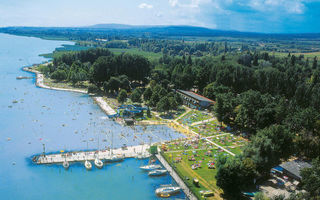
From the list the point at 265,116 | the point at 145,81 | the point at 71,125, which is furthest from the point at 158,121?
the point at 145,81

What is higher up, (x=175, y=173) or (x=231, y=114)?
(x=231, y=114)

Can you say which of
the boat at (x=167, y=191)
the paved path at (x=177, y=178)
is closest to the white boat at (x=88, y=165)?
the paved path at (x=177, y=178)

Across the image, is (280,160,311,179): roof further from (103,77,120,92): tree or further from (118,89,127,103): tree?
(103,77,120,92): tree

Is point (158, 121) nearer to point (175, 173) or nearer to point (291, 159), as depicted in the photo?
point (175, 173)

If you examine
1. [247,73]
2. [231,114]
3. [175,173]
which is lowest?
[175,173]

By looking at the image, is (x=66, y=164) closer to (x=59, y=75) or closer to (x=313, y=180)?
(x=313, y=180)

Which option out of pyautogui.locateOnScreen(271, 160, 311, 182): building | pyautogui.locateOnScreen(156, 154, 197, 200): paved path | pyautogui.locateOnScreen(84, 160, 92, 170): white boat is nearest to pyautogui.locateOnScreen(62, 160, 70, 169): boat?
pyautogui.locateOnScreen(84, 160, 92, 170): white boat

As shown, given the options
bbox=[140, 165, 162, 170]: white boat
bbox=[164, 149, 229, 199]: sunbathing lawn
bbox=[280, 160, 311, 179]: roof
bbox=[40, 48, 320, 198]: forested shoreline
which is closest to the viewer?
bbox=[164, 149, 229, 199]: sunbathing lawn
